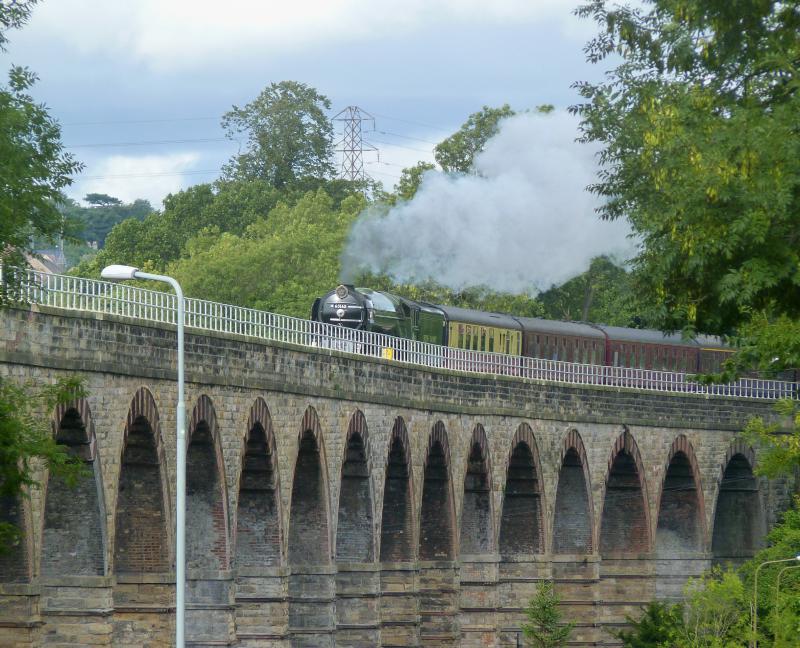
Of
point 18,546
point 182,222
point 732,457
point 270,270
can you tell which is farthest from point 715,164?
point 182,222

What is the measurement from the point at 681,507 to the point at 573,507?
644 cm

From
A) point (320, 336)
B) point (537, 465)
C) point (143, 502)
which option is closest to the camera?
point (143, 502)

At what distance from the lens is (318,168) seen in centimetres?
12344

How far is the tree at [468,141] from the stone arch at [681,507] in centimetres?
3093

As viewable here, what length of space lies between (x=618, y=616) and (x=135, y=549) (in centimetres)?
2934

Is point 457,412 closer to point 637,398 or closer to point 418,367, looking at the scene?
point 418,367

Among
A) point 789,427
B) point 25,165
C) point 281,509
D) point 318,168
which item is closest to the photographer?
point 25,165

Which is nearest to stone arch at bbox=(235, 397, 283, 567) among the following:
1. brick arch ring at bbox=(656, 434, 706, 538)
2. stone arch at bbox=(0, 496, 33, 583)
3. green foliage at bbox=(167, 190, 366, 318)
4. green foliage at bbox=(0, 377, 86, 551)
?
stone arch at bbox=(0, 496, 33, 583)

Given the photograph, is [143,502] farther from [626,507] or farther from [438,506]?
[626,507]

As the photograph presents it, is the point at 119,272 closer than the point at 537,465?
Yes

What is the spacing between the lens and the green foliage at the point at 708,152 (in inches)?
1204

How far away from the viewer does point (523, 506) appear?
204 feet

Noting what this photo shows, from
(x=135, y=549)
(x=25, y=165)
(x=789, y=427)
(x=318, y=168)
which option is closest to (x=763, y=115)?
(x=25, y=165)

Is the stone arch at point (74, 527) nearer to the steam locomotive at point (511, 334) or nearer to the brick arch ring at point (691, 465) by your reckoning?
the steam locomotive at point (511, 334)
